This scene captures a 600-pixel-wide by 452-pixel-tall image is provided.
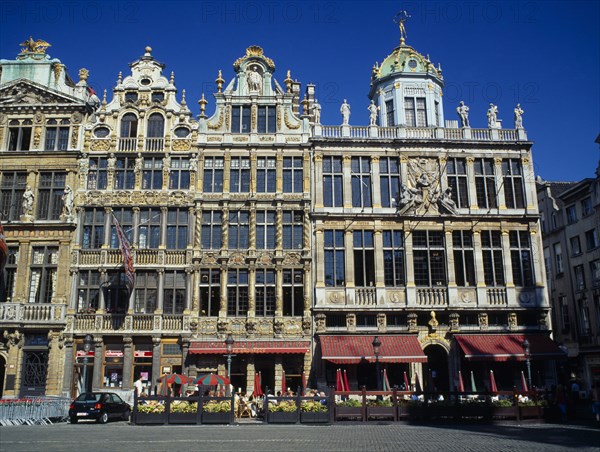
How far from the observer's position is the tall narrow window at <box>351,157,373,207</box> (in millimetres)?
32844

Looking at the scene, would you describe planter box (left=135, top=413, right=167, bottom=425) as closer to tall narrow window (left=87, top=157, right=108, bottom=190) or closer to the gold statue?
tall narrow window (left=87, top=157, right=108, bottom=190)

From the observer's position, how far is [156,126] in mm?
33594

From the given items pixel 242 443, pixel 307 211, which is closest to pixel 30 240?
pixel 307 211

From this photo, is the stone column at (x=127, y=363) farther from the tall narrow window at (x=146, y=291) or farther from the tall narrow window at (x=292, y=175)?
the tall narrow window at (x=292, y=175)

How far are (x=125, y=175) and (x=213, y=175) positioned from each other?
5.04m

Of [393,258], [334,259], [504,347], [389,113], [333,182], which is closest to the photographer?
[504,347]

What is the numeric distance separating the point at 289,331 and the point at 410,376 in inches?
271

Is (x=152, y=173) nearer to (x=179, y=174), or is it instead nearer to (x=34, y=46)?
(x=179, y=174)

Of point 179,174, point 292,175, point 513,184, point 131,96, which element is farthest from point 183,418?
point 513,184

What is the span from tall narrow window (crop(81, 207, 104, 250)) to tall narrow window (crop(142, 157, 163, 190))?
2.92 metres

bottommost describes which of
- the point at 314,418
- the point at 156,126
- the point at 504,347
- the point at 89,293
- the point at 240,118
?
the point at 314,418

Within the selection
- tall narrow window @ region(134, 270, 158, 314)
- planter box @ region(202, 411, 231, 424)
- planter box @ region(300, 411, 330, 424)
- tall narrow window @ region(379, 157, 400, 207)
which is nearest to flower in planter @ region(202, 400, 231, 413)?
planter box @ region(202, 411, 231, 424)

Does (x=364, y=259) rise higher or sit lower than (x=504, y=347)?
higher

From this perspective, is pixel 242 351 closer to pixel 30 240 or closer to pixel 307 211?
pixel 307 211
